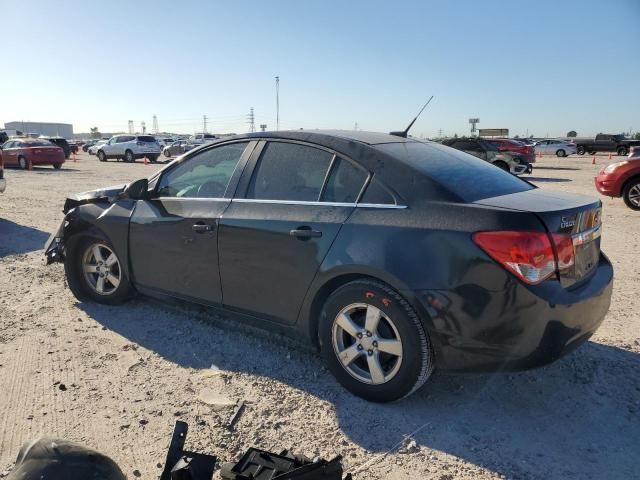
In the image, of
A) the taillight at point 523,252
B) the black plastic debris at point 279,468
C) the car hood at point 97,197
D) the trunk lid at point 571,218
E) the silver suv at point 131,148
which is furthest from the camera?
the silver suv at point 131,148

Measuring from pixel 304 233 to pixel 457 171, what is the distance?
1.05 metres

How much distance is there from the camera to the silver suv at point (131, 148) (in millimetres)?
32812

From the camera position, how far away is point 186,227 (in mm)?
3906

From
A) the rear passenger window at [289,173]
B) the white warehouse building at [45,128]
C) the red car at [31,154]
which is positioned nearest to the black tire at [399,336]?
the rear passenger window at [289,173]

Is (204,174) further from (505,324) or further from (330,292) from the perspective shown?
(505,324)

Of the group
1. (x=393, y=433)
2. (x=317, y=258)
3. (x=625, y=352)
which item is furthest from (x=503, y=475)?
(x=625, y=352)

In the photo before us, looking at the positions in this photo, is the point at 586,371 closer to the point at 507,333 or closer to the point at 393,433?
the point at 507,333

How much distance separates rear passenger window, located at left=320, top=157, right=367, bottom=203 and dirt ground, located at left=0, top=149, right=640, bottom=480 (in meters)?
1.22

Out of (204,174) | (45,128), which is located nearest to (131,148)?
(204,174)

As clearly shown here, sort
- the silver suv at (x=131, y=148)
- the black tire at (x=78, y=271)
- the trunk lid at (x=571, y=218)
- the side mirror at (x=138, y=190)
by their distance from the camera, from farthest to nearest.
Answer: the silver suv at (x=131, y=148), the black tire at (x=78, y=271), the side mirror at (x=138, y=190), the trunk lid at (x=571, y=218)

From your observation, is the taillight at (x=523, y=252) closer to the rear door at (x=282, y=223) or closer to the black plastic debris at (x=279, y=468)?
the rear door at (x=282, y=223)

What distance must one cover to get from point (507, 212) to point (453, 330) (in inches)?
27.3

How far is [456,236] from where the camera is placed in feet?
9.04

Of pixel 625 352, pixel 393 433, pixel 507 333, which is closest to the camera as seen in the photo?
pixel 507 333
